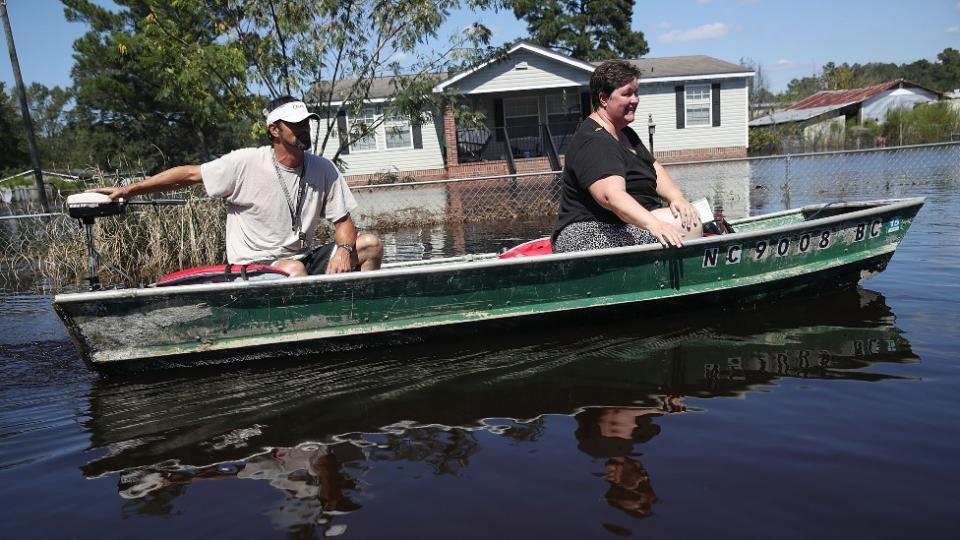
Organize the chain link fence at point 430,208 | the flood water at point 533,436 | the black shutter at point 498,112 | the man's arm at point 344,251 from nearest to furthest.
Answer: the flood water at point 533,436 < the man's arm at point 344,251 < the chain link fence at point 430,208 < the black shutter at point 498,112

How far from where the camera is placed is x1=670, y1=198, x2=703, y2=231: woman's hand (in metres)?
4.59

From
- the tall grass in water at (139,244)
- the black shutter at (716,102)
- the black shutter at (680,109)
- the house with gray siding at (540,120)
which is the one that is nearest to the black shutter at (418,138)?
the house with gray siding at (540,120)

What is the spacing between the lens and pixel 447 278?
4566 millimetres

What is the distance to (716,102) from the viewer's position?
85.0 feet

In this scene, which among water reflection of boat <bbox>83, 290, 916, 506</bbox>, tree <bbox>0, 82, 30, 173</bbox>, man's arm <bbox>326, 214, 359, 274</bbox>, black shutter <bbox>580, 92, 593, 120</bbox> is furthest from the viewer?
tree <bbox>0, 82, 30, 173</bbox>

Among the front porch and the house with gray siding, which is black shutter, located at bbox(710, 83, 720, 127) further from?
the front porch

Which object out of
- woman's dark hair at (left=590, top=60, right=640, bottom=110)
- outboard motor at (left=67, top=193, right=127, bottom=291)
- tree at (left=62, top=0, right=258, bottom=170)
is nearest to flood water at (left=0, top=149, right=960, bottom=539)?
outboard motor at (left=67, top=193, right=127, bottom=291)

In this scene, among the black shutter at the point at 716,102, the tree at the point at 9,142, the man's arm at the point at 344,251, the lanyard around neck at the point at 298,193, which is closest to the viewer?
the lanyard around neck at the point at 298,193

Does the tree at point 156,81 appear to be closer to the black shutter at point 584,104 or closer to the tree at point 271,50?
the tree at point 271,50

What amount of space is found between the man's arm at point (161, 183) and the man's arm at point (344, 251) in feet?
3.12

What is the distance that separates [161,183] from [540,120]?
2226 centimetres

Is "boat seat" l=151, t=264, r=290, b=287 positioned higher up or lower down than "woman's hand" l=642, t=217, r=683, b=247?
lower down

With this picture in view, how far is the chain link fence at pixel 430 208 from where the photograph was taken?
864cm

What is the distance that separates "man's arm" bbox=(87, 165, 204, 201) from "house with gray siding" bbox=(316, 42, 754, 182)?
18.2 metres
